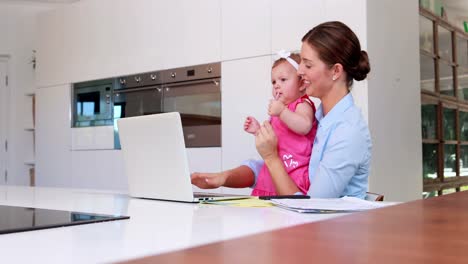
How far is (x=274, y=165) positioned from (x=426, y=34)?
2.60 meters

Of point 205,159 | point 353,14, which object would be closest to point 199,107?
point 205,159

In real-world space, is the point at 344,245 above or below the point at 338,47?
below

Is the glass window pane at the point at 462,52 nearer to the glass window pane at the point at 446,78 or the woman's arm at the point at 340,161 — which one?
the glass window pane at the point at 446,78

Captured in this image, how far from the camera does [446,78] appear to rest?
12.7 feet

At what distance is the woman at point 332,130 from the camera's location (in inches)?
48.6

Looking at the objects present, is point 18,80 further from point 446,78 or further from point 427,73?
point 446,78

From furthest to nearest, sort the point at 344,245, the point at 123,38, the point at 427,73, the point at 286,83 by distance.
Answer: the point at 123,38 < the point at 427,73 < the point at 286,83 < the point at 344,245

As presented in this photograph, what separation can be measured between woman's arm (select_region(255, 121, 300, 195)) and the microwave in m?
2.55

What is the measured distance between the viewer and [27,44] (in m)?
4.90

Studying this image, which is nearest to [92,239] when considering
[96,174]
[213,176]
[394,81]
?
[213,176]

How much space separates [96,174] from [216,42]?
142 cm

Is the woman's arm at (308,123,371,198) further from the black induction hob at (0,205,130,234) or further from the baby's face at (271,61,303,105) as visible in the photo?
the black induction hob at (0,205,130,234)

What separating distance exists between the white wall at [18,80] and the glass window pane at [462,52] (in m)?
3.65

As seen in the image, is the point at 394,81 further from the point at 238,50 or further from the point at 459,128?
the point at 459,128
